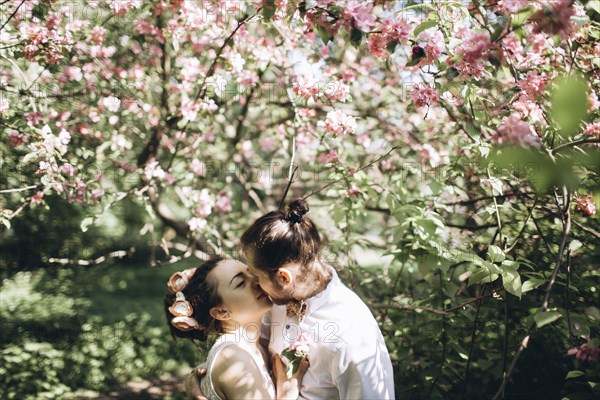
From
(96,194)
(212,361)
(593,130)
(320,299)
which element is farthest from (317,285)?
(96,194)

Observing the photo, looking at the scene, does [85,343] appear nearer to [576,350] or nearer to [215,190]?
[215,190]

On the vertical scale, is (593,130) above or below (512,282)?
above

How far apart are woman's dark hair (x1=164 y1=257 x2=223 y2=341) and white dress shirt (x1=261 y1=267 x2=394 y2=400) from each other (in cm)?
33

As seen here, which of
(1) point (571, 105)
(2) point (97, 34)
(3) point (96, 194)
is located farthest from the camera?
(2) point (97, 34)

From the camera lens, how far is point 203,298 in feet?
6.45

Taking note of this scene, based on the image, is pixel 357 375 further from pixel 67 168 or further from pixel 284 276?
pixel 67 168

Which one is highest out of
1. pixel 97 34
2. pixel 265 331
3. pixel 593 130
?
pixel 97 34

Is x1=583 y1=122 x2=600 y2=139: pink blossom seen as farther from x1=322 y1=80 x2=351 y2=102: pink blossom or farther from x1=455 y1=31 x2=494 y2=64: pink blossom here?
x1=322 y1=80 x2=351 y2=102: pink blossom

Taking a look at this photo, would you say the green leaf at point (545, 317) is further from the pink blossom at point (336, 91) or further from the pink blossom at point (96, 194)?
the pink blossom at point (96, 194)

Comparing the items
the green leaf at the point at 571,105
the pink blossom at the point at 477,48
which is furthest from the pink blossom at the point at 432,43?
the green leaf at the point at 571,105

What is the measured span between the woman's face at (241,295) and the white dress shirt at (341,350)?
0.17 metres

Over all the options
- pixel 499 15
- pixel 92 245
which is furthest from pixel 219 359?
pixel 92 245

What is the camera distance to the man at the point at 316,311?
175 centimetres

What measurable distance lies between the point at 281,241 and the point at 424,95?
0.88 metres
